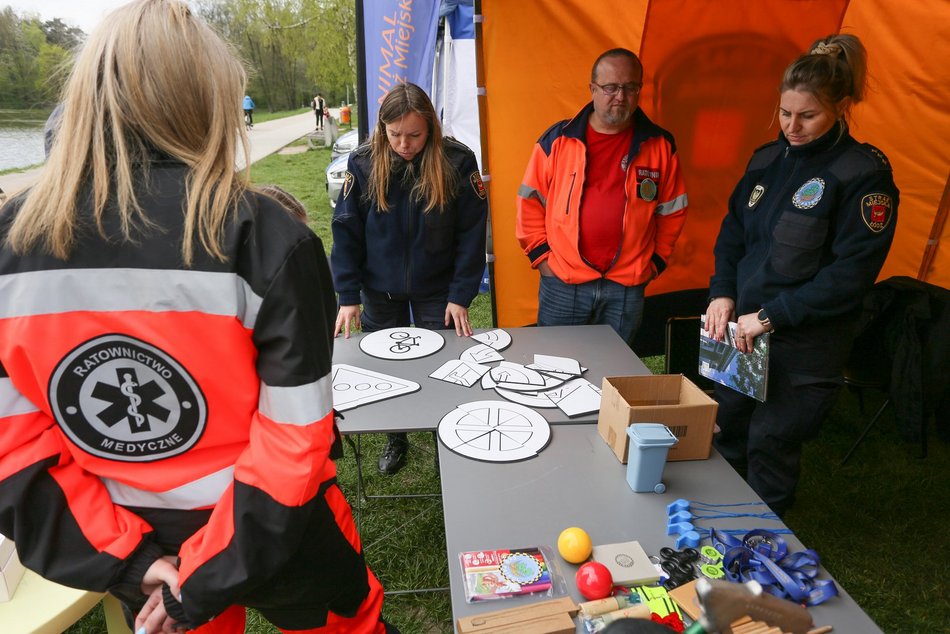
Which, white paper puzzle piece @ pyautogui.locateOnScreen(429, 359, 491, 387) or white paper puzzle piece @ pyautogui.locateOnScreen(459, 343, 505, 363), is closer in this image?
white paper puzzle piece @ pyautogui.locateOnScreen(429, 359, 491, 387)

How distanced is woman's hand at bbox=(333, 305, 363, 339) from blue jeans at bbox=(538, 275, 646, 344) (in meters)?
0.81

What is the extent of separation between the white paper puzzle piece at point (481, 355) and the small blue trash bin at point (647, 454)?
737 mm

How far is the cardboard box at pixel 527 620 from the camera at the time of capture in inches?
38.6

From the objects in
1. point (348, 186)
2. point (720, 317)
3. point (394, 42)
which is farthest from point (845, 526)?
point (394, 42)

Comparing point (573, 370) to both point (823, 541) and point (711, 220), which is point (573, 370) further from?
point (711, 220)

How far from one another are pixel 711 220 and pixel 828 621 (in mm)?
2632

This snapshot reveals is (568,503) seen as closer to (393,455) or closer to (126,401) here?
(126,401)

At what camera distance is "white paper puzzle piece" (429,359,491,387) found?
1.89 m

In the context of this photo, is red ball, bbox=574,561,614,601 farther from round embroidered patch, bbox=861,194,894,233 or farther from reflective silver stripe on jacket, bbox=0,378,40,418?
round embroidered patch, bbox=861,194,894,233

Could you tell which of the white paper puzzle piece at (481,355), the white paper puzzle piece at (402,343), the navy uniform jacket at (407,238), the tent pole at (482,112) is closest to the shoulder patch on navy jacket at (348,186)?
the navy uniform jacket at (407,238)

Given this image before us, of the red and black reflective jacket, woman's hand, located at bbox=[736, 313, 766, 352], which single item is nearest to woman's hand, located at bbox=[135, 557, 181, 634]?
the red and black reflective jacket

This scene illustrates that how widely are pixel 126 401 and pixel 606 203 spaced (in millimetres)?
1897

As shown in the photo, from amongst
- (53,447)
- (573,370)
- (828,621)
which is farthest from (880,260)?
(53,447)

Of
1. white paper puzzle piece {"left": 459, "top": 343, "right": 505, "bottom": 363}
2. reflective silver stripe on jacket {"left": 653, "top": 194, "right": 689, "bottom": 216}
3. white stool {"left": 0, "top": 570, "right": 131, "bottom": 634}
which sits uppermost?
reflective silver stripe on jacket {"left": 653, "top": 194, "right": 689, "bottom": 216}
